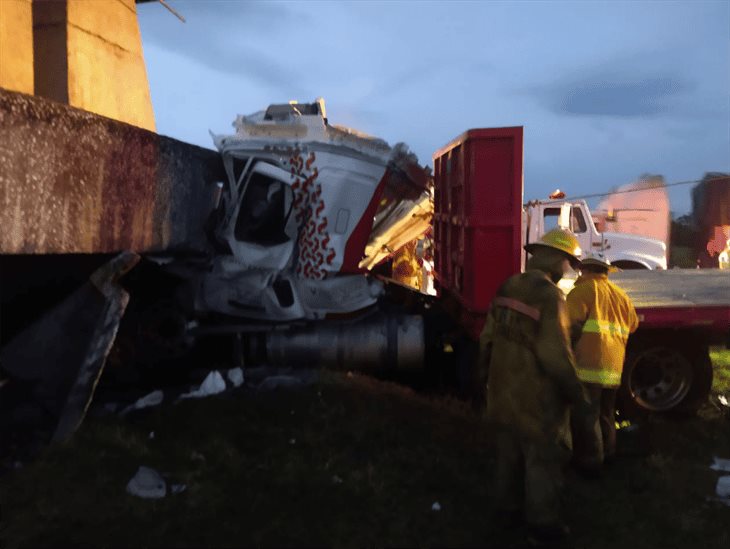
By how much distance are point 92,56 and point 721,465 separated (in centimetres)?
891

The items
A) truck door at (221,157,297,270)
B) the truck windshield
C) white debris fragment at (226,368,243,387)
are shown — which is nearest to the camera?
white debris fragment at (226,368,243,387)

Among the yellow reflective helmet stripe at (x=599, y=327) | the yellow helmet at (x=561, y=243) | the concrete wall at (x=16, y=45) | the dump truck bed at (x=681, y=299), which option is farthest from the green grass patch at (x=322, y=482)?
the concrete wall at (x=16, y=45)

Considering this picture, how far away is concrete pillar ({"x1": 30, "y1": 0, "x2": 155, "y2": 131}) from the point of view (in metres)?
8.20

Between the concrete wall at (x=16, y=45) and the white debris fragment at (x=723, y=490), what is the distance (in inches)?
302

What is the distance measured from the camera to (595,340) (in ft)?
14.4

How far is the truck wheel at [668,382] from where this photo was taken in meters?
5.41

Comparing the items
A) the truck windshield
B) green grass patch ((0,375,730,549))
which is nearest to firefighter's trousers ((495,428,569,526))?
green grass patch ((0,375,730,549))

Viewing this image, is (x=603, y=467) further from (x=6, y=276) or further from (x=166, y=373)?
(x=6, y=276)

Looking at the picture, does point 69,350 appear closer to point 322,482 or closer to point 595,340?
point 322,482

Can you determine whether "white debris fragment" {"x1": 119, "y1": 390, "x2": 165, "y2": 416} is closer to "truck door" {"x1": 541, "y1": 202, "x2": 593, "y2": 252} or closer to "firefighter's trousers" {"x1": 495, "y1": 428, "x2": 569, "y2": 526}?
"firefighter's trousers" {"x1": 495, "y1": 428, "x2": 569, "y2": 526}

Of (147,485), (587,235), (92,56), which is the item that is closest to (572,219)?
(587,235)

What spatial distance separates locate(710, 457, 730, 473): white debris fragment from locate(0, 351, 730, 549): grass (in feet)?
0.17

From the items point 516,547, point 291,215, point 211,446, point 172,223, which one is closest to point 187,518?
point 211,446

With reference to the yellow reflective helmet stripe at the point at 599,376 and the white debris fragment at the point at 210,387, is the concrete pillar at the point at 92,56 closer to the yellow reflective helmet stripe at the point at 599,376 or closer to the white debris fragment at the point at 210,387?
the white debris fragment at the point at 210,387
